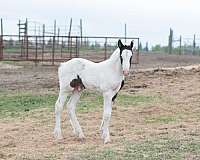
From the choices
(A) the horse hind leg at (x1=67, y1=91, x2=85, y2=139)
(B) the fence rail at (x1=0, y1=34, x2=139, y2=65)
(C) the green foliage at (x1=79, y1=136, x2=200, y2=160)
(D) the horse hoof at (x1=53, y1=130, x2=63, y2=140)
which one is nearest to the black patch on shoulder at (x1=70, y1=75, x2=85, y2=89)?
(A) the horse hind leg at (x1=67, y1=91, x2=85, y2=139)

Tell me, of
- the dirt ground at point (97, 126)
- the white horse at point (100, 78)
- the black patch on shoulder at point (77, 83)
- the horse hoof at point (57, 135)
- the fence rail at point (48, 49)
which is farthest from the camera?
the fence rail at point (48, 49)

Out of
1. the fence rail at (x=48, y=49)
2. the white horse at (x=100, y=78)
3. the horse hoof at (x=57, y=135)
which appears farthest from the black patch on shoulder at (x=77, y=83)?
the fence rail at (x=48, y=49)

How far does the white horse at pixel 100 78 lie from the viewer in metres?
8.27

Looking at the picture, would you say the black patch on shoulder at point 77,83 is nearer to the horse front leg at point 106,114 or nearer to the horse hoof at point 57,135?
the horse front leg at point 106,114

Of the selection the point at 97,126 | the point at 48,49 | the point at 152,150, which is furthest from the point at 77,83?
the point at 48,49

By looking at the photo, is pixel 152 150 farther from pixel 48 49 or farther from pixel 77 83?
pixel 48 49

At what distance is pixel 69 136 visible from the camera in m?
9.30

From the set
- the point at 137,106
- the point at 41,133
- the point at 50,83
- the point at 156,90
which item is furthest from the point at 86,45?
the point at 41,133

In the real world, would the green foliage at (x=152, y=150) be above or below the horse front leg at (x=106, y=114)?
below

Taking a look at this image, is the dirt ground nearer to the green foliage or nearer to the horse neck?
the green foliage

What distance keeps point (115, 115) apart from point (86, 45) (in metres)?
30.0

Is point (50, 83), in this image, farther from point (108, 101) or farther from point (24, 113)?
point (108, 101)

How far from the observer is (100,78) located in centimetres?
840

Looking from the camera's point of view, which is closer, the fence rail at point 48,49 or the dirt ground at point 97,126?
the dirt ground at point 97,126
